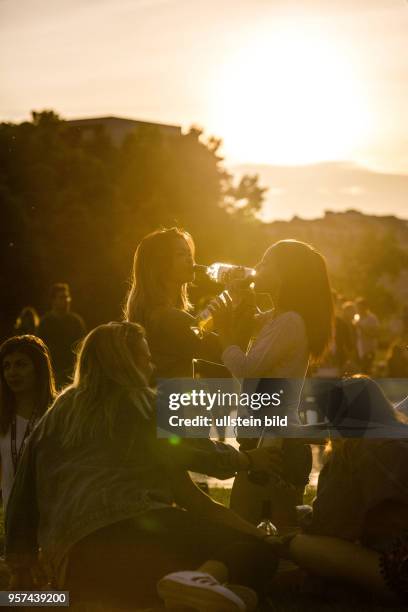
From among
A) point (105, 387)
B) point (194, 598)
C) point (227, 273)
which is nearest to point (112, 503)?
point (105, 387)

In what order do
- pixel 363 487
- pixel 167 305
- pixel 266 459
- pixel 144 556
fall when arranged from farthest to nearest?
pixel 167 305 → pixel 266 459 → pixel 363 487 → pixel 144 556

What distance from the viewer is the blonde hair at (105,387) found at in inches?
177

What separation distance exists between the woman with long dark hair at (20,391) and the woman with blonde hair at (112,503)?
0.98m

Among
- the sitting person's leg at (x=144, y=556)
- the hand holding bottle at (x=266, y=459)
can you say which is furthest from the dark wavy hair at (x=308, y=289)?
the sitting person's leg at (x=144, y=556)

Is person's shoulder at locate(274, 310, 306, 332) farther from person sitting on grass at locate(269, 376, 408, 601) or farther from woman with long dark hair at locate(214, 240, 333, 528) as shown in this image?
person sitting on grass at locate(269, 376, 408, 601)

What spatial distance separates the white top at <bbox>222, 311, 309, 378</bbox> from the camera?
212 inches

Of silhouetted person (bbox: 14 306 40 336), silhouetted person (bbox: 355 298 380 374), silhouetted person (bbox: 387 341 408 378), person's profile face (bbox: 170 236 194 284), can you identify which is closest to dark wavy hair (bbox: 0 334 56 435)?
person's profile face (bbox: 170 236 194 284)

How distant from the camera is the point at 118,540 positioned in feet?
14.4

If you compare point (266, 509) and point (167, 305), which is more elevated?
point (167, 305)

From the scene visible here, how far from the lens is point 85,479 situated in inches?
176

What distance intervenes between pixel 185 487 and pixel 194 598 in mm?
915

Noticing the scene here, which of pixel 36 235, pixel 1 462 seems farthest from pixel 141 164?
pixel 1 462

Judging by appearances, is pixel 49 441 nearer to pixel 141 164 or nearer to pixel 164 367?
pixel 164 367

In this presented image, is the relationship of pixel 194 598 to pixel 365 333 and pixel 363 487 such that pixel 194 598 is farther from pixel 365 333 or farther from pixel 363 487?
pixel 365 333
